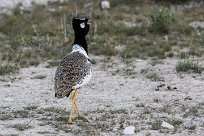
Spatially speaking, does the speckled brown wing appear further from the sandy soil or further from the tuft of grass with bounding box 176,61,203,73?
the tuft of grass with bounding box 176,61,203,73

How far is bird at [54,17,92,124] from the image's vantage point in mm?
8266

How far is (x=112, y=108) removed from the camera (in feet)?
31.1

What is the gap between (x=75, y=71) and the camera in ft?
27.8

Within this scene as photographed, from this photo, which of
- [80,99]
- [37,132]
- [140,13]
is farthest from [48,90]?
[140,13]

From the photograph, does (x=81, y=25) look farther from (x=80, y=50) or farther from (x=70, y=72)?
(x=70, y=72)

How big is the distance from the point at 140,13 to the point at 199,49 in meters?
4.14

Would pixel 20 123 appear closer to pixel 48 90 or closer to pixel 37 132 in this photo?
pixel 37 132

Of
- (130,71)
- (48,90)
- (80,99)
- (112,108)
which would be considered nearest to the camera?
(112,108)

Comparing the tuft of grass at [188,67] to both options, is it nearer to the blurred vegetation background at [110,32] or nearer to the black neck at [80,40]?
the blurred vegetation background at [110,32]

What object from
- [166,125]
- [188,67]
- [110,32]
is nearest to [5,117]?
[166,125]

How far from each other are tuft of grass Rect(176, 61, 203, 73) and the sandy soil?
0.51 ft

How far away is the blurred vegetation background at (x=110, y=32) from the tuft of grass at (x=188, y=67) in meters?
1.09

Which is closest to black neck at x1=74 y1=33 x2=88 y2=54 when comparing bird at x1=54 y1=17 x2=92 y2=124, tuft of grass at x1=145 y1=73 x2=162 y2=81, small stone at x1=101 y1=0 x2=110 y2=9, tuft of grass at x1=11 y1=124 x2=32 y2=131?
bird at x1=54 y1=17 x2=92 y2=124

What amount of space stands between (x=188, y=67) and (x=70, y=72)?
150 inches
